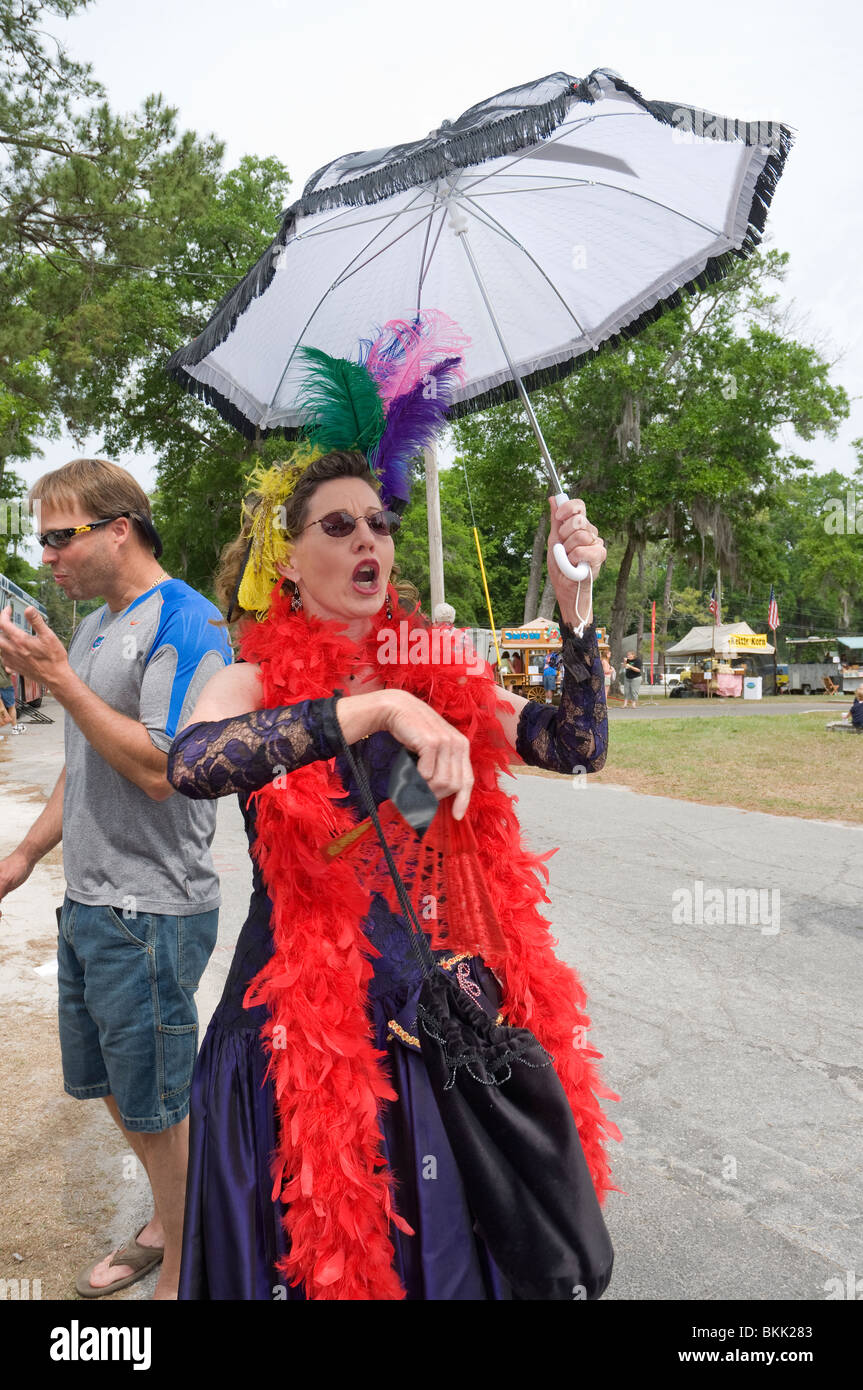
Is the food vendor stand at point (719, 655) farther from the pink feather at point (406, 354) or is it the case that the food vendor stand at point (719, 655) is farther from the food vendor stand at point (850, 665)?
the pink feather at point (406, 354)

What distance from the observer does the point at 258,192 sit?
27.3 m

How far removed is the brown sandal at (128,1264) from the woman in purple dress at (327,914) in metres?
0.85

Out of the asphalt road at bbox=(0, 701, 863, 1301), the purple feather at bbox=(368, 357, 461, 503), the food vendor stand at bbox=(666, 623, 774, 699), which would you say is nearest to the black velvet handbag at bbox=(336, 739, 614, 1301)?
the purple feather at bbox=(368, 357, 461, 503)

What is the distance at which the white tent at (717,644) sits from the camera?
128ft

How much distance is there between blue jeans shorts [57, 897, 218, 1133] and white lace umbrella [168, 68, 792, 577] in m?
1.31

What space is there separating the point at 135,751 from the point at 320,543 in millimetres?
638

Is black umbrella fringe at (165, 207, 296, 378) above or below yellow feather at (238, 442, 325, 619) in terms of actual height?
above

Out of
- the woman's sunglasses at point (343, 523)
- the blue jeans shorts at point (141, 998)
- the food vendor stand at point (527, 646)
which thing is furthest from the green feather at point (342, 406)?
the food vendor stand at point (527, 646)

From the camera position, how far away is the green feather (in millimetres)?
1938

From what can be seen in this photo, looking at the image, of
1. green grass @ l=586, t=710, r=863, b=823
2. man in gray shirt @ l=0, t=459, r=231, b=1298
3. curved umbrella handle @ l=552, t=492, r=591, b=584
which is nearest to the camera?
curved umbrella handle @ l=552, t=492, r=591, b=584

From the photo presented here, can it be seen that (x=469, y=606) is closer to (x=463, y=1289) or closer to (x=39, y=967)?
(x=39, y=967)

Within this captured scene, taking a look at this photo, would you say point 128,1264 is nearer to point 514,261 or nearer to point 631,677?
point 514,261

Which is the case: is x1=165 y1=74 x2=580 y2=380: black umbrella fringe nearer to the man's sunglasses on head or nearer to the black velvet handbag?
the man's sunglasses on head
